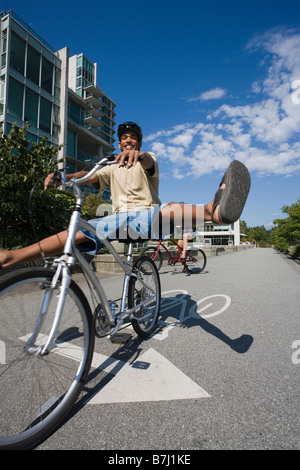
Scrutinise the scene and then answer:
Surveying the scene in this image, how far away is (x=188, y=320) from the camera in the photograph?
3.39 metres

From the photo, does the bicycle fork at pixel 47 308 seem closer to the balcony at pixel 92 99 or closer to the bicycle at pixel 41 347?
the bicycle at pixel 41 347

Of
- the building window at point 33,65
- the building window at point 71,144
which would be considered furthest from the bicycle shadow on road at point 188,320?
the building window at point 71,144

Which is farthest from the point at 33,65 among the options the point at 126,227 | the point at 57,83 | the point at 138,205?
the point at 126,227

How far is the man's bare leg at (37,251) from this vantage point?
163cm

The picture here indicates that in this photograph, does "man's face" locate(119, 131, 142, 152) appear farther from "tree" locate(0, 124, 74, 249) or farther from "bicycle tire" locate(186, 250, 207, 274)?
"bicycle tire" locate(186, 250, 207, 274)

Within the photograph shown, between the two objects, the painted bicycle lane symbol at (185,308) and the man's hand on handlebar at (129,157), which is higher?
the man's hand on handlebar at (129,157)

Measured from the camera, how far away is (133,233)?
7.49 ft

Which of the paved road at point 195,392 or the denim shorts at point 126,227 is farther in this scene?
the denim shorts at point 126,227

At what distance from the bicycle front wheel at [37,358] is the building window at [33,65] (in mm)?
28511

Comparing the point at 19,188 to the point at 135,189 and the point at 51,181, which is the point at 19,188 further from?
the point at 51,181

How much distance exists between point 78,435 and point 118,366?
0.79 metres

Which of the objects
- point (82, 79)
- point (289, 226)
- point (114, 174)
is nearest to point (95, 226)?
point (114, 174)

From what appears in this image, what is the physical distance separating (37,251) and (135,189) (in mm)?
1059

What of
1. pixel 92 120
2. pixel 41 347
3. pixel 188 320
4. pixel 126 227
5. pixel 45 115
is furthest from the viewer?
pixel 92 120
